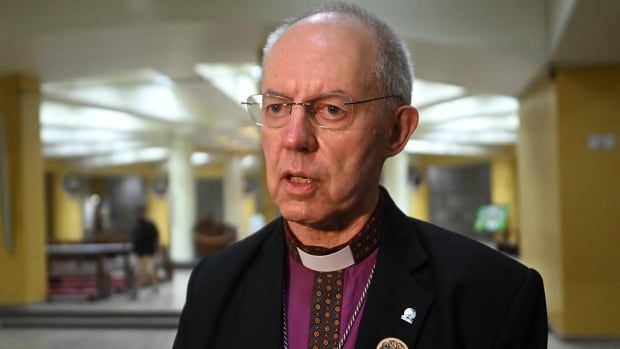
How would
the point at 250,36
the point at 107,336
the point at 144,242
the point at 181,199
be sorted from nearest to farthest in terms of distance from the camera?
1. the point at 250,36
2. the point at 107,336
3. the point at 144,242
4. the point at 181,199

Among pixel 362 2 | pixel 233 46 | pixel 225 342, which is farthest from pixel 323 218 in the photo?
pixel 233 46

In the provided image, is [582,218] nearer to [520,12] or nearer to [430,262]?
[520,12]

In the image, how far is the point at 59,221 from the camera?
88.5 feet

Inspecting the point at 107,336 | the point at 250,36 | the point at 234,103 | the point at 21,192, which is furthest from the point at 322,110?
the point at 234,103

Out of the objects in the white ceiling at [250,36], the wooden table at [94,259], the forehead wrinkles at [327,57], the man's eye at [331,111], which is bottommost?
the wooden table at [94,259]

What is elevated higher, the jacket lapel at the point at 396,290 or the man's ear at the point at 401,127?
the man's ear at the point at 401,127

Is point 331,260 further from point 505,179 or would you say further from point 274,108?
point 505,179

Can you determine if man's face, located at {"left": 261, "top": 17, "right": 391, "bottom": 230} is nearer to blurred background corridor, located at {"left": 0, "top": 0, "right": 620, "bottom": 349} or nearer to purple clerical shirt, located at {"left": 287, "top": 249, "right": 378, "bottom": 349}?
purple clerical shirt, located at {"left": 287, "top": 249, "right": 378, "bottom": 349}

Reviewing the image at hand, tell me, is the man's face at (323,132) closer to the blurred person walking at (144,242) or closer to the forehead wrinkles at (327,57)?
the forehead wrinkles at (327,57)

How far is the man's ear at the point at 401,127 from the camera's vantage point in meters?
1.32

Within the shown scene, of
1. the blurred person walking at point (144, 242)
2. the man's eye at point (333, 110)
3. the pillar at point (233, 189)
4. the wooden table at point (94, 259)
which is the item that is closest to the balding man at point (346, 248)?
the man's eye at point (333, 110)

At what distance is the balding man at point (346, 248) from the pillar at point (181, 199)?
17075mm

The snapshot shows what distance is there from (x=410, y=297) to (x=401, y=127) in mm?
318

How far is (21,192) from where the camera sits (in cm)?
1044
